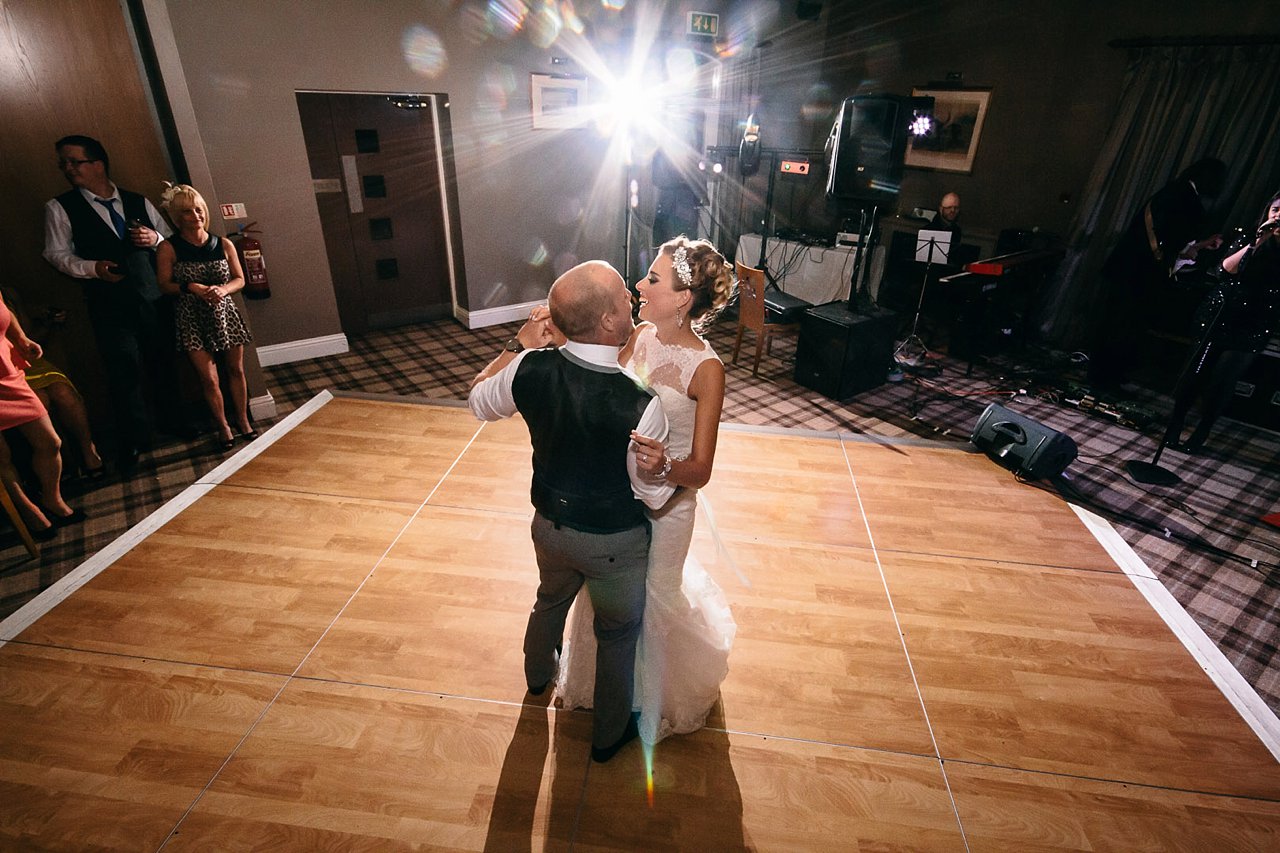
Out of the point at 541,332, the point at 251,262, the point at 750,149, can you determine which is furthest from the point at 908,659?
the point at 750,149

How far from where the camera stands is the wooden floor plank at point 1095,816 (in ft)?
6.25

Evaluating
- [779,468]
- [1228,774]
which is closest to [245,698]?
[779,468]

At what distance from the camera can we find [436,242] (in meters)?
6.38

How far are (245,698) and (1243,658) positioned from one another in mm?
4225

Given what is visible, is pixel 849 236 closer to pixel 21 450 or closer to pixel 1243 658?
pixel 1243 658

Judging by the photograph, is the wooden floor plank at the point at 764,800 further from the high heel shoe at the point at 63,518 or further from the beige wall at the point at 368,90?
the beige wall at the point at 368,90

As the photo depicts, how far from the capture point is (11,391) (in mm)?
2824

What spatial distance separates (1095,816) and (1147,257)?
16.5 ft

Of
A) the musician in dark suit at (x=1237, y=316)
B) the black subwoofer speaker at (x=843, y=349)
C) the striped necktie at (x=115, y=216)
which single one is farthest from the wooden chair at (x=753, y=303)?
the striped necktie at (x=115, y=216)

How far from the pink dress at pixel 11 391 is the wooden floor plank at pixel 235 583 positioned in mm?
798

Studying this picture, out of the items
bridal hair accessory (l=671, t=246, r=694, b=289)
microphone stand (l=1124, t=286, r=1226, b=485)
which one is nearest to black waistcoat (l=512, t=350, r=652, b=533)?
bridal hair accessory (l=671, t=246, r=694, b=289)

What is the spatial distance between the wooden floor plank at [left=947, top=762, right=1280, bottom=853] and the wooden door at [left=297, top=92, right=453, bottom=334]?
6.19m

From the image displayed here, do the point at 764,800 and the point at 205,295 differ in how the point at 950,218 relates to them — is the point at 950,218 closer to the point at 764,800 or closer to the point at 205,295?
the point at 764,800

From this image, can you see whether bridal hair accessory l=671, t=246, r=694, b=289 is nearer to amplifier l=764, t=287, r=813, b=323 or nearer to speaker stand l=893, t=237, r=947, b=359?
amplifier l=764, t=287, r=813, b=323
